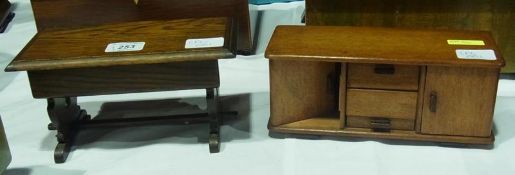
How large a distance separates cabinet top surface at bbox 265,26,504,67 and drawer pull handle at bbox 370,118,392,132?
202 mm

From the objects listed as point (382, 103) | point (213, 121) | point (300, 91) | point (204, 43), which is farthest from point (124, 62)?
point (382, 103)

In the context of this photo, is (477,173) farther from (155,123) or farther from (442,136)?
(155,123)

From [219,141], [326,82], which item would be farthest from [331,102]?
[219,141]

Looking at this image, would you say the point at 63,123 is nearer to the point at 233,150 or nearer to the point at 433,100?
the point at 233,150

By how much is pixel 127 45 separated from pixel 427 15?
976 millimetres

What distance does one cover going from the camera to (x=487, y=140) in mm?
1695

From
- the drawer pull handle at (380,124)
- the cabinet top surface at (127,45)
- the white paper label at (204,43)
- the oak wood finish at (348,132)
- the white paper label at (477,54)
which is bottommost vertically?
the oak wood finish at (348,132)

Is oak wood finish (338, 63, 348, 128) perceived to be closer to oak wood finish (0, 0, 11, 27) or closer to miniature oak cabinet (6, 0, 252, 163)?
miniature oak cabinet (6, 0, 252, 163)

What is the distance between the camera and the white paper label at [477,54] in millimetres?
1596

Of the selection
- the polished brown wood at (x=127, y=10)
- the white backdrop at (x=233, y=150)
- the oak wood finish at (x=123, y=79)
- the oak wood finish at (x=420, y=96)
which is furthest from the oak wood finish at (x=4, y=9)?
the oak wood finish at (x=420, y=96)

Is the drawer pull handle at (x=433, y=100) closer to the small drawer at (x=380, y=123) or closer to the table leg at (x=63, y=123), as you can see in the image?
the small drawer at (x=380, y=123)

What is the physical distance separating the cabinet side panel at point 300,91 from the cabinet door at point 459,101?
274mm

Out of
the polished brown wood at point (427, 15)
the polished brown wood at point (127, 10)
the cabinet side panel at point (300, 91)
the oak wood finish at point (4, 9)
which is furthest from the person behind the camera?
the oak wood finish at point (4, 9)

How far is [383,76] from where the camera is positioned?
5.44 ft
